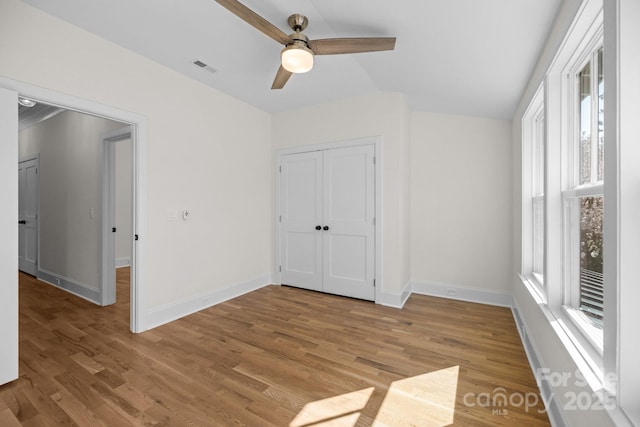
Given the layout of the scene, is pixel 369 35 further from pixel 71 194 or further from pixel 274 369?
pixel 71 194

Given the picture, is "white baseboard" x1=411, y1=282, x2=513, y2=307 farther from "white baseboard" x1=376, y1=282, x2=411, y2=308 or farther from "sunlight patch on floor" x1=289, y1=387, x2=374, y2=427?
"sunlight patch on floor" x1=289, y1=387, x2=374, y2=427

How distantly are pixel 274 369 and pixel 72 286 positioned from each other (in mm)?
3616

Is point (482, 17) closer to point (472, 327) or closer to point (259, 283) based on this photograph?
point (472, 327)

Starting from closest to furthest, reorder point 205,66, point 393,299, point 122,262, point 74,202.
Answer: point 205,66
point 393,299
point 74,202
point 122,262

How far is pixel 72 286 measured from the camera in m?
3.88

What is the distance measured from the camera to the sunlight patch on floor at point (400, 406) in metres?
1.60

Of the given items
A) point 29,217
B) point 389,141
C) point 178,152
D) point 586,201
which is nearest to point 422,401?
point 586,201

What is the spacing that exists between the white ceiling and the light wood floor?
7.89 ft

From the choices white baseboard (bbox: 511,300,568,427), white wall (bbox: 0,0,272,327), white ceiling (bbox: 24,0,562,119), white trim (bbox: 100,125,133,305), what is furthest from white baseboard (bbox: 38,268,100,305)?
white baseboard (bbox: 511,300,568,427)

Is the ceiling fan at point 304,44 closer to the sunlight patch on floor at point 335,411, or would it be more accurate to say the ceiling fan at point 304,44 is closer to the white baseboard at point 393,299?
the sunlight patch on floor at point 335,411

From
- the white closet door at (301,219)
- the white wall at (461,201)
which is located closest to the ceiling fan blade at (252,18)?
the white closet door at (301,219)

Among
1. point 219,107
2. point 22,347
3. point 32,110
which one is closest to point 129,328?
point 22,347

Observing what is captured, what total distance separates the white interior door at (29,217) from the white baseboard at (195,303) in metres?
3.40

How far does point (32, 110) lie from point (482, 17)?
5.95 m
